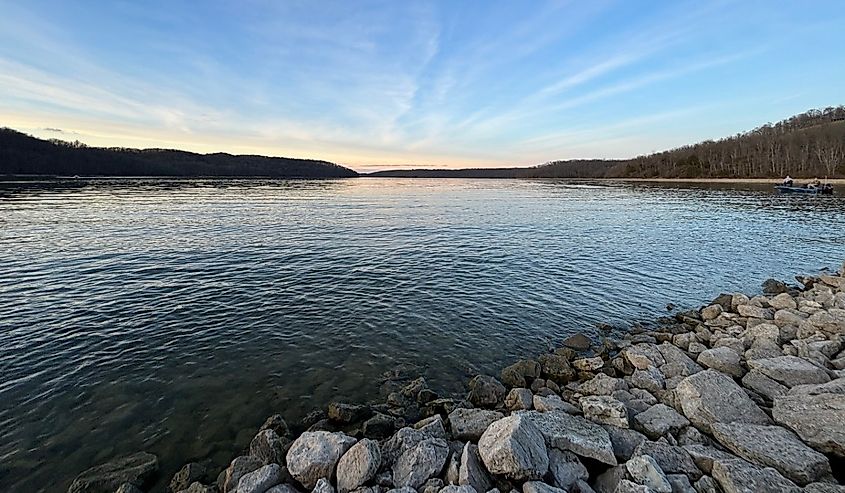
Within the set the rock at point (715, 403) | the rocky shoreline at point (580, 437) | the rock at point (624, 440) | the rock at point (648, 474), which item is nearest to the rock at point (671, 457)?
the rocky shoreline at point (580, 437)

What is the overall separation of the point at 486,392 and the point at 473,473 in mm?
3544

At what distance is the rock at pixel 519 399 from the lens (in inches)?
331

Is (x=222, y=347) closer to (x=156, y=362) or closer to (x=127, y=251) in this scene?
(x=156, y=362)

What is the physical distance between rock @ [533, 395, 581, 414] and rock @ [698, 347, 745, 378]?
4.32 metres

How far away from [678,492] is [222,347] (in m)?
11.0

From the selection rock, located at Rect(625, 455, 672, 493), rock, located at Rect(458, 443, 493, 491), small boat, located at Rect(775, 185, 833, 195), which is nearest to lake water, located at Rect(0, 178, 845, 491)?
rock, located at Rect(458, 443, 493, 491)

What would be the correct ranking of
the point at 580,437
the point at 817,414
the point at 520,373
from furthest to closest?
the point at 520,373 → the point at 817,414 → the point at 580,437

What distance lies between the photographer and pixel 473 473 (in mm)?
5633

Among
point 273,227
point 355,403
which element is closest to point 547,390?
point 355,403

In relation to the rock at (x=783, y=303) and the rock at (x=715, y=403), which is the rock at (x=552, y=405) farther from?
the rock at (x=783, y=303)

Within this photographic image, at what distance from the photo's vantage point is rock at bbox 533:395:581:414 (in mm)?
7742

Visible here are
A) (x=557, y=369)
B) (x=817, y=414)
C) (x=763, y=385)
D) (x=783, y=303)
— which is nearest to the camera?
(x=817, y=414)

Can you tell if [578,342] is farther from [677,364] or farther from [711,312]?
[711,312]

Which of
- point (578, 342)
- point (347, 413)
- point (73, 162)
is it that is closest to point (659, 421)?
point (578, 342)
